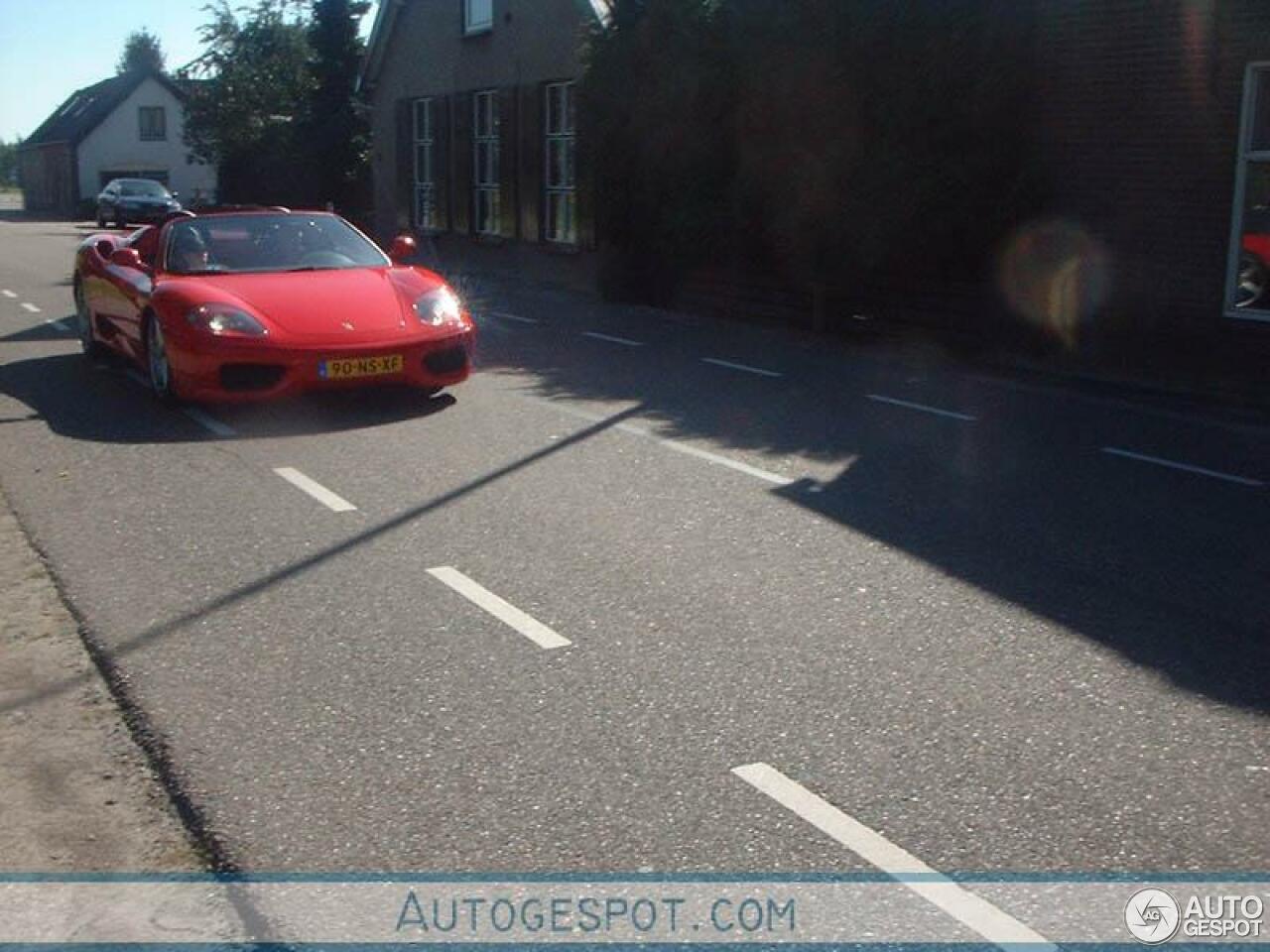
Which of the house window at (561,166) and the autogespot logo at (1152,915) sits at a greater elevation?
the house window at (561,166)

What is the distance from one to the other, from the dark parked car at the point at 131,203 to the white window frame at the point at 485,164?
23169mm

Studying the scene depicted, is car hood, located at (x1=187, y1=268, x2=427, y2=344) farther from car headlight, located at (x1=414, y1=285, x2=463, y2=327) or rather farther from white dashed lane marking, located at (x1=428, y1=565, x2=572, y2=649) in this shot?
white dashed lane marking, located at (x1=428, y1=565, x2=572, y2=649)

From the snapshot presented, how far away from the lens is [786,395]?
11750mm

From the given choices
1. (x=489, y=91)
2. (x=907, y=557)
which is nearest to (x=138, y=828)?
(x=907, y=557)

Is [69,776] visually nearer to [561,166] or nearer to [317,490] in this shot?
[317,490]

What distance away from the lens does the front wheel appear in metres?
10.5

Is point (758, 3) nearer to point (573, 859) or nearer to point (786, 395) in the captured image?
point (786, 395)

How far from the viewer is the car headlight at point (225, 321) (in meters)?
9.98

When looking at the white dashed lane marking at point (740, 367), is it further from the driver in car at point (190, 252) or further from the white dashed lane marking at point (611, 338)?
the driver in car at point (190, 252)

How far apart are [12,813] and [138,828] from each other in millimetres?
403

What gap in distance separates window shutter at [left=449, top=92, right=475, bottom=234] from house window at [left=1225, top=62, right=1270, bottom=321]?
17.0m

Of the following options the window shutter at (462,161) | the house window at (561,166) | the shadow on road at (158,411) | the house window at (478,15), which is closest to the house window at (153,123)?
the window shutter at (462,161)

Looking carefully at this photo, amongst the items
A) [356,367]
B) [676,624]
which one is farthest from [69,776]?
[356,367]

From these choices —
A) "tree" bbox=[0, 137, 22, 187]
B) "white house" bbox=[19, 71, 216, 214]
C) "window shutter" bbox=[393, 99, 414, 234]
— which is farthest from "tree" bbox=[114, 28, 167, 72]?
"window shutter" bbox=[393, 99, 414, 234]
